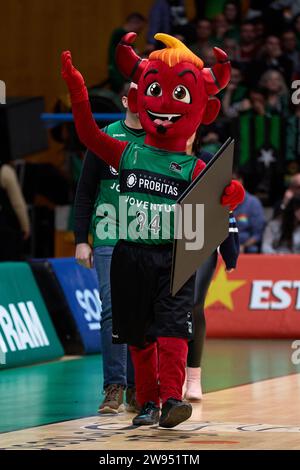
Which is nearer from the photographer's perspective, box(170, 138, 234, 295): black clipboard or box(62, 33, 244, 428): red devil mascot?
box(170, 138, 234, 295): black clipboard

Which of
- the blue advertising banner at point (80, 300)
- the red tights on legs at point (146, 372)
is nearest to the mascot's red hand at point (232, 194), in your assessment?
the red tights on legs at point (146, 372)

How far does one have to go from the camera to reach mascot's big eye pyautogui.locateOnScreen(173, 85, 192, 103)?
26.2ft

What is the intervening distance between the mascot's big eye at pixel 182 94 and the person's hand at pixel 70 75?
1.91ft

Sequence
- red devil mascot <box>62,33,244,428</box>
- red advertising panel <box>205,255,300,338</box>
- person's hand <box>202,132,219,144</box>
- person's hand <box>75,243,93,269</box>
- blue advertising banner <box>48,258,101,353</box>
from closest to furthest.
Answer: red devil mascot <box>62,33,244,428</box>, person's hand <box>75,243,93,269</box>, blue advertising banner <box>48,258,101,353</box>, red advertising panel <box>205,255,300,338</box>, person's hand <box>202,132,219,144</box>

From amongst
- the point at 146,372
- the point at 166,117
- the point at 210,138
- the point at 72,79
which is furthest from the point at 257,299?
the point at 72,79

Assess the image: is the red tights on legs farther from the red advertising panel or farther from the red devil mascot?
the red advertising panel

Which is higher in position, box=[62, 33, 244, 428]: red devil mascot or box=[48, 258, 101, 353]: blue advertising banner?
box=[62, 33, 244, 428]: red devil mascot

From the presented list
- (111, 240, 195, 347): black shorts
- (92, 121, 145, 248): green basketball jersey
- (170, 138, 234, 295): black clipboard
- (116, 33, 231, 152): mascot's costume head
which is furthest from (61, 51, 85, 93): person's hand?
(92, 121, 145, 248): green basketball jersey

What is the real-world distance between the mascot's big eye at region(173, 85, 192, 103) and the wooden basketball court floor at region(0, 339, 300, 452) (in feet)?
6.23

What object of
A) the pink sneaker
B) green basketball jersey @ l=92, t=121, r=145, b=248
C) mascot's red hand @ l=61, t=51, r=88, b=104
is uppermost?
mascot's red hand @ l=61, t=51, r=88, b=104

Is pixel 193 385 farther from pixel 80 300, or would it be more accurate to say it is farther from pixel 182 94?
pixel 80 300

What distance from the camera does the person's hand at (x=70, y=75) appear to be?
25.2 feet

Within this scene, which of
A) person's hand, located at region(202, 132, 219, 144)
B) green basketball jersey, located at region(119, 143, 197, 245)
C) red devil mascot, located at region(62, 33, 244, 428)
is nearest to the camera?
red devil mascot, located at region(62, 33, 244, 428)

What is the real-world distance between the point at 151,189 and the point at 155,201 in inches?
2.9
